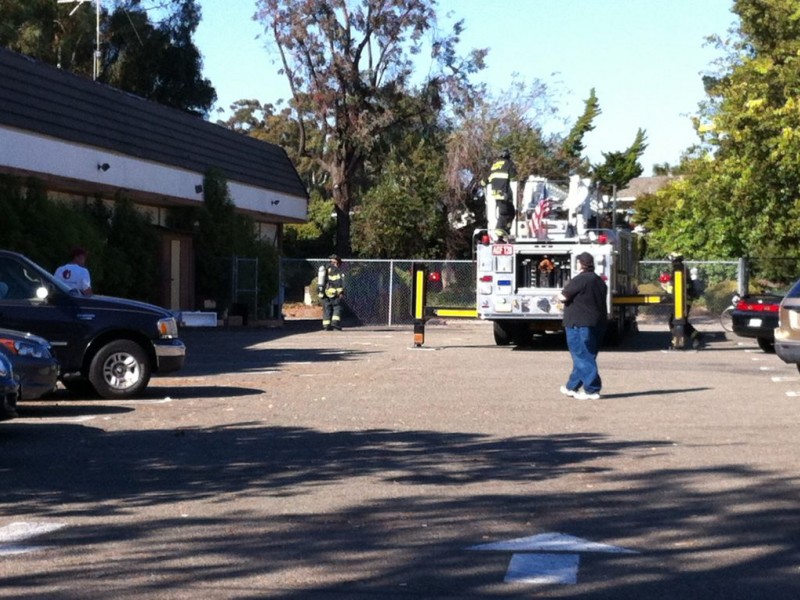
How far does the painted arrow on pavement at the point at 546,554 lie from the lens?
714 centimetres

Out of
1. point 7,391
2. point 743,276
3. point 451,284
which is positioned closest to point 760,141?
point 743,276

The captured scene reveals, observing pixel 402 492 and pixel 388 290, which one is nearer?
pixel 402 492

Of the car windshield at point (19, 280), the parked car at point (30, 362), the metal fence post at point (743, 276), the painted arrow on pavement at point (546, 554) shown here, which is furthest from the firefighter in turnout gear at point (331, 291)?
the painted arrow on pavement at point (546, 554)

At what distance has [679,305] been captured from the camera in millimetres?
26797

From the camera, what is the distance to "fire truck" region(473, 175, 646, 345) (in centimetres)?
2548

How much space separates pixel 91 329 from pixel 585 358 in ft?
19.1

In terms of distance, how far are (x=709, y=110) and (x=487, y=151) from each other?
8.65 m

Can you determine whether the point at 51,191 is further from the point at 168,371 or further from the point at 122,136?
the point at 168,371

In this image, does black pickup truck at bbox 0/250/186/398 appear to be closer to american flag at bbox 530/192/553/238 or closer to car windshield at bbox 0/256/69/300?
car windshield at bbox 0/256/69/300

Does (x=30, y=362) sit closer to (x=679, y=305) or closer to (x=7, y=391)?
(x=7, y=391)

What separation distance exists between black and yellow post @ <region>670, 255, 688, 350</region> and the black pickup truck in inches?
511

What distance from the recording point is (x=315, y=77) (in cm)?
4806

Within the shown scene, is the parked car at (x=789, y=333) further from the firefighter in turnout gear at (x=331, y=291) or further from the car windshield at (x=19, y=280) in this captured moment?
the firefighter in turnout gear at (x=331, y=291)

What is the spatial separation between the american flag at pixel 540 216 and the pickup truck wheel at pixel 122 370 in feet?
38.1
